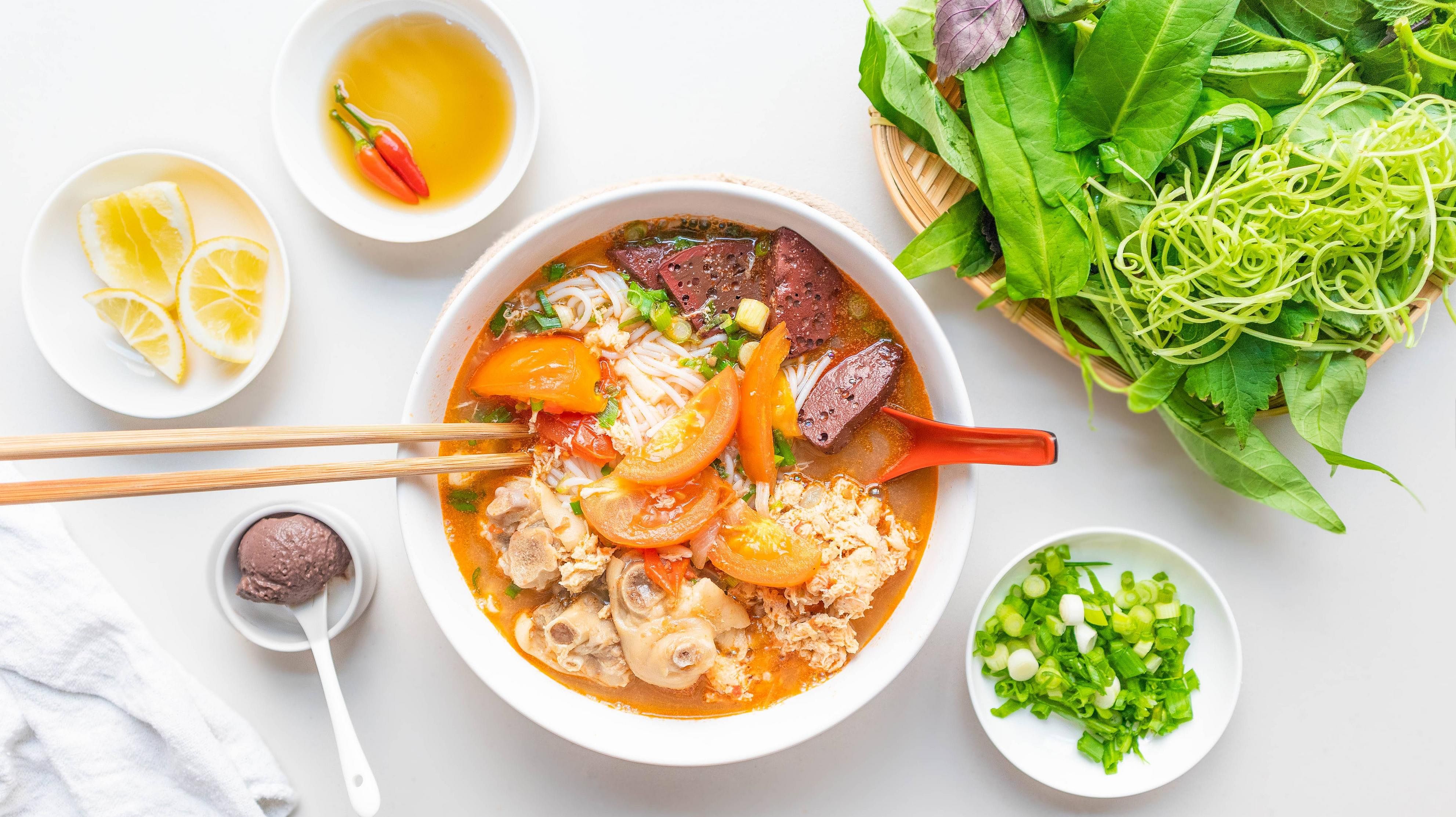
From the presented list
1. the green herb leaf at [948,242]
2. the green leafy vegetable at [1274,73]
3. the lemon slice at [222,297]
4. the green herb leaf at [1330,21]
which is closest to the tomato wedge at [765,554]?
the green herb leaf at [948,242]

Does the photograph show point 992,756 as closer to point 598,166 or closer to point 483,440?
point 483,440

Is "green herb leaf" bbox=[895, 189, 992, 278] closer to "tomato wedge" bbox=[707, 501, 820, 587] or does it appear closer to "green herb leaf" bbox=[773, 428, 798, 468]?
"green herb leaf" bbox=[773, 428, 798, 468]

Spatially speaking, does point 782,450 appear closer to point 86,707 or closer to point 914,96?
point 914,96

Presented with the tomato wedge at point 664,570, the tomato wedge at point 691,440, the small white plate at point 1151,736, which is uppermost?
the tomato wedge at point 691,440

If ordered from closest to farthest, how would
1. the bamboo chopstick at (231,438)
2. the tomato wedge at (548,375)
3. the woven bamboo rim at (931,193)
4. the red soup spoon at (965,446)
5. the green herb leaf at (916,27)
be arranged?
the bamboo chopstick at (231,438), the red soup spoon at (965,446), the tomato wedge at (548,375), the green herb leaf at (916,27), the woven bamboo rim at (931,193)

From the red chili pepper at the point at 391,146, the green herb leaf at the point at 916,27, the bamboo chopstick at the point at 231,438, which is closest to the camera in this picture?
the bamboo chopstick at the point at 231,438

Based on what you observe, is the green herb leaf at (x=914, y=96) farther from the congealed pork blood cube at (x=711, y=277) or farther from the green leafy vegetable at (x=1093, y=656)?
the green leafy vegetable at (x=1093, y=656)
